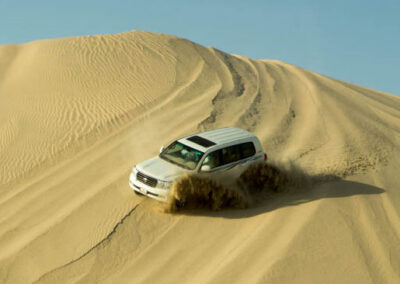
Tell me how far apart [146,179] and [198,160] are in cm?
133

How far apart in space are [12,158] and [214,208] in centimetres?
780

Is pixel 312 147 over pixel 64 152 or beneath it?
over

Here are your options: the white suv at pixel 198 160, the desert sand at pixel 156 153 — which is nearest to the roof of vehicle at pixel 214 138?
the white suv at pixel 198 160

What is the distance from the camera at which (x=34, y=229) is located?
11922 mm

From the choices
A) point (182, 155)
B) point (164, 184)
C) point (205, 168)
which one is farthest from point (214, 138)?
point (164, 184)

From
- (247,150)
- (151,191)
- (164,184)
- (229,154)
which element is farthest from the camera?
(247,150)

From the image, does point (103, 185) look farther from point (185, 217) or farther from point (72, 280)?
point (72, 280)

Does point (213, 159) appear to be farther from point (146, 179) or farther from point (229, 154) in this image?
point (146, 179)

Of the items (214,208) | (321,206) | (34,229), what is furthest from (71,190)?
(321,206)

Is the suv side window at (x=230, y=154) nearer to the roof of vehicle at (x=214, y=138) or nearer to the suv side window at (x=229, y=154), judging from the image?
the suv side window at (x=229, y=154)

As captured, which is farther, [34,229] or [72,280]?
[34,229]

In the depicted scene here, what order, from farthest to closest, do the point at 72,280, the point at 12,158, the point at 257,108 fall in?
1. the point at 257,108
2. the point at 12,158
3. the point at 72,280

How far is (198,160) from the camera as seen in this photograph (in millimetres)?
12422

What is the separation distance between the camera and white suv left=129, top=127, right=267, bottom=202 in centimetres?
1211
